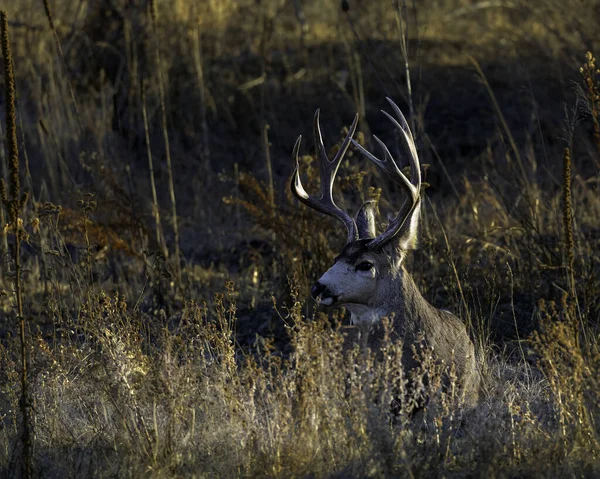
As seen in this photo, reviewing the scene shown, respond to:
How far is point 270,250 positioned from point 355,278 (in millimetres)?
3692

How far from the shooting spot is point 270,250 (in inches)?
364

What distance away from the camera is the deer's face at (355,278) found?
5531mm

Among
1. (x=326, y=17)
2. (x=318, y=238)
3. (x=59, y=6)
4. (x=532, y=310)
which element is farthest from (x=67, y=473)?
(x=326, y=17)

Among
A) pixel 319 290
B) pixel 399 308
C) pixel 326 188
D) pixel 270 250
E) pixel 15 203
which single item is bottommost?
pixel 270 250

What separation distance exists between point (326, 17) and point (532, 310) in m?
8.14

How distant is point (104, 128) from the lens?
1055 cm

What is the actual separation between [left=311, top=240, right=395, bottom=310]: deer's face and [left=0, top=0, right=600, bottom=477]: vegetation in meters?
0.35

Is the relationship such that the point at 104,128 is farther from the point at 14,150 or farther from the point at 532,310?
the point at 14,150

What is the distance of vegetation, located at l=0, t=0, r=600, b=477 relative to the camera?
4672 millimetres

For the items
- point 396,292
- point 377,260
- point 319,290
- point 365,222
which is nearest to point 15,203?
point 319,290

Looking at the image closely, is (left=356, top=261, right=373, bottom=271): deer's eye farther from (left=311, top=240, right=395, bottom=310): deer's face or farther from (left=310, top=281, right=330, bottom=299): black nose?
(left=310, top=281, right=330, bottom=299): black nose

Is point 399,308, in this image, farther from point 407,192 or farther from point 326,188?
point 326,188

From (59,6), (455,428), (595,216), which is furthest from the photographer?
(59,6)

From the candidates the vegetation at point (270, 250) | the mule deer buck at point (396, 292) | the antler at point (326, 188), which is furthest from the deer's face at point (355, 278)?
the vegetation at point (270, 250)
